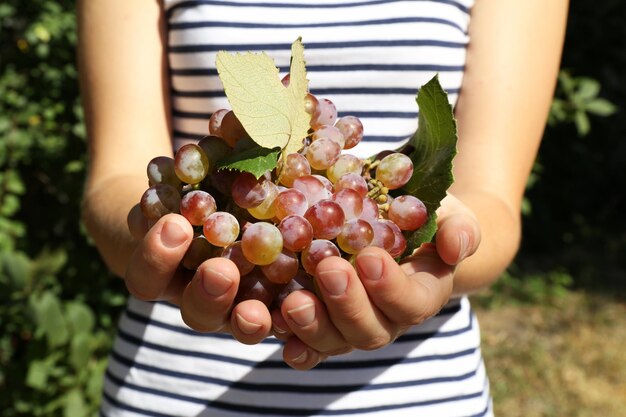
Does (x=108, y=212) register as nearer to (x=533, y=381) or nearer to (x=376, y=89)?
(x=376, y=89)

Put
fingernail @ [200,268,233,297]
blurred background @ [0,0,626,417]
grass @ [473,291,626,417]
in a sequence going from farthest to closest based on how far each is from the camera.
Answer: grass @ [473,291,626,417] → blurred background @ [0,0,626,417] → fingernail @ [200,268,233,297]

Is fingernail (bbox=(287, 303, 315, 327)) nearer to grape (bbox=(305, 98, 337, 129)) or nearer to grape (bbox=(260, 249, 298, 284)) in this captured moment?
grape (bbox=(260, 249, 298, 284))

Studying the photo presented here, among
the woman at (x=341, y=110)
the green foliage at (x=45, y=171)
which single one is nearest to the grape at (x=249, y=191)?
the woman at (x=341, y=110)

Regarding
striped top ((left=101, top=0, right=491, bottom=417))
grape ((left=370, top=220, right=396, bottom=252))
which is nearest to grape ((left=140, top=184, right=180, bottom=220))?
grape ((left=370, top=220, right=396, bottom=252))

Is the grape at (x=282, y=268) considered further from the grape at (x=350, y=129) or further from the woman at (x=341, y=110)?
the woman at (x=341, y=110)

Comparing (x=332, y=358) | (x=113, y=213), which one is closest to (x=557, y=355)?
(x=332, y=358)

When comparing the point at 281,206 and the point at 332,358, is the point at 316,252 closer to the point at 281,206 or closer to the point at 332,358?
the point at 281,206
